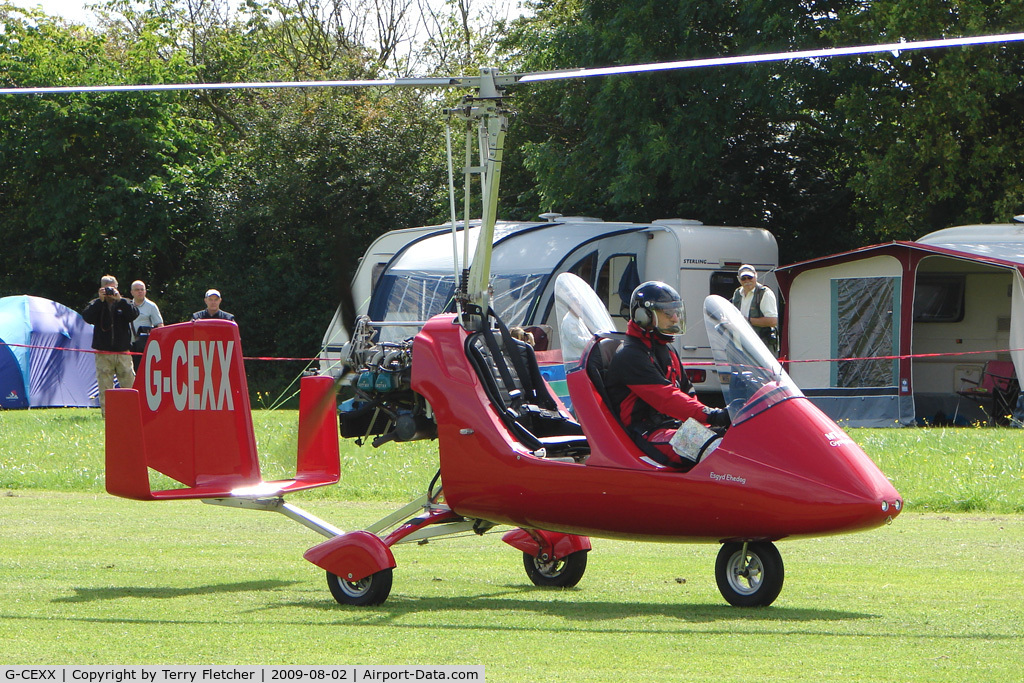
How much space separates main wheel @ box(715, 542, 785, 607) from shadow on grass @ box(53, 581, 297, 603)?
2.68m

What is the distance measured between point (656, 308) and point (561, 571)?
1828mm

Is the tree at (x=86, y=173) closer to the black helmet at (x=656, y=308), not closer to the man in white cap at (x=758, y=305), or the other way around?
the man in white cap at (x=758, y=305)

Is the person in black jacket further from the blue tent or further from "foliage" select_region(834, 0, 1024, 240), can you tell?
"foliage" select_region(834, 0, 1024, 240)

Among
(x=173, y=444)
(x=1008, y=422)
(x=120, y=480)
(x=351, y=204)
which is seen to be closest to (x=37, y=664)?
(x=120, y=480)

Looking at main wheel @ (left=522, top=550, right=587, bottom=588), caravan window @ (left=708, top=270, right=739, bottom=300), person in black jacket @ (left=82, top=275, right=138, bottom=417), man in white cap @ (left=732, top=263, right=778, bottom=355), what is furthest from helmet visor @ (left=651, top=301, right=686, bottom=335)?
caravan window @ (left=708, top=270, right=739, bottom=300)

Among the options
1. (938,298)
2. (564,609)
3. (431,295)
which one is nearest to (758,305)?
(938,298)

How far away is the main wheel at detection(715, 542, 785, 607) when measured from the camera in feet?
20.6

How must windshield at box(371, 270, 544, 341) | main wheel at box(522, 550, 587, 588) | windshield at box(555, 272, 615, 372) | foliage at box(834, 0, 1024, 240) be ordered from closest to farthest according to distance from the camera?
windshield at box(555, 272, 615, 372) < main wheel at box(522, 550, 587, 588) < windshield at box(371, 270, 544, 341) < foliage at box(834, 0, 1024, 240)

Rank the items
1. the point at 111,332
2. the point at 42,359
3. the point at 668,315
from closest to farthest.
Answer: the point at 668,315
the point at 111,332
the point at 42,359

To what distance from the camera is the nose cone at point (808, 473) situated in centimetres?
589

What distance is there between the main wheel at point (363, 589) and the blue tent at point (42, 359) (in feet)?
49.8

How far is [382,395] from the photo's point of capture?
7129 millimetres

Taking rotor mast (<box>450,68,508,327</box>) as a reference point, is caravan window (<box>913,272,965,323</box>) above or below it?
below

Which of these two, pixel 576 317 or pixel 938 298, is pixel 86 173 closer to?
pixel 938 298
